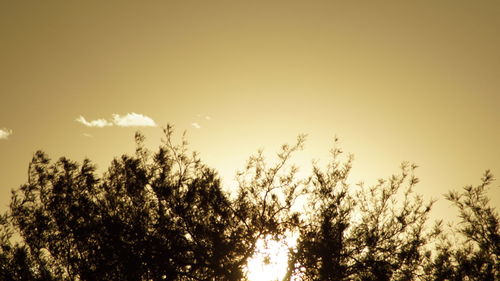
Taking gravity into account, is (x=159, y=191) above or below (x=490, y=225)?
below

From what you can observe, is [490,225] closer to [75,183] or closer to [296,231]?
[296,231]

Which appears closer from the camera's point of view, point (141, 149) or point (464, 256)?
point (141, 149)

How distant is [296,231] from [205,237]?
11.0 ft

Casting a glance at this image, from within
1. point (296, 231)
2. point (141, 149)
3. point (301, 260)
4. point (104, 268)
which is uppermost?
point (141, 149)

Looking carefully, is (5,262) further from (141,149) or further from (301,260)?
(301,260)

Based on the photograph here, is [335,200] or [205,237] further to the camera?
[335,200]

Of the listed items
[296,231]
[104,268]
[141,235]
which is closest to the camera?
[104,268]

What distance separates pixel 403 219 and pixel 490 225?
223 inches

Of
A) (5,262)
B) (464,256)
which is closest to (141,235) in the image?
(5,262)

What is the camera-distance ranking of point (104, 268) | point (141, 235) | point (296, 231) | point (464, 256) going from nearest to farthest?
point (104, 268), point (141, 235), point (296, 231), point (464, 256)

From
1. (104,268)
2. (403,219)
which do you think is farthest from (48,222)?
(403,219)

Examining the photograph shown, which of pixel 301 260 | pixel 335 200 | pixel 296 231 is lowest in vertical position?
pixel 301 260

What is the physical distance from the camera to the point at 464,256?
14180mm

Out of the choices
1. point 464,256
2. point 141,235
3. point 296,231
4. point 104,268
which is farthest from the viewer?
→ point 464,256
